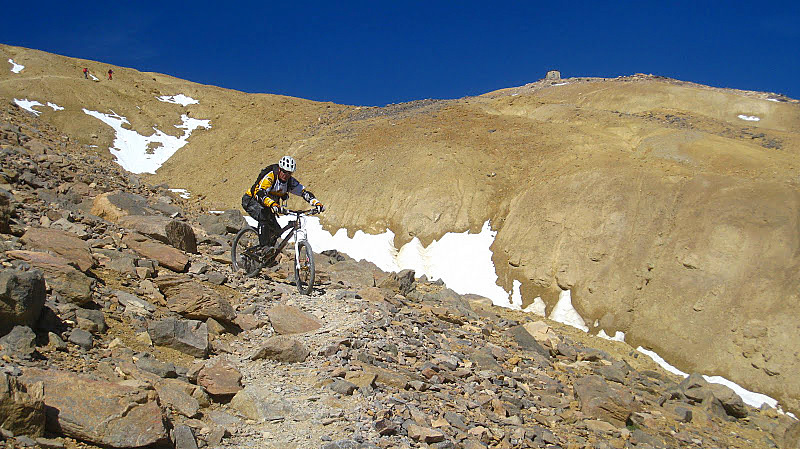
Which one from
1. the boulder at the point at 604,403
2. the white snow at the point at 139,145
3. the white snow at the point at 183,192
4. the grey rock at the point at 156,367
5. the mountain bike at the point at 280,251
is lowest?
the boulder at the point at 604,403

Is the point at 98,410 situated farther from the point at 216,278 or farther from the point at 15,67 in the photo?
the point at 15,67

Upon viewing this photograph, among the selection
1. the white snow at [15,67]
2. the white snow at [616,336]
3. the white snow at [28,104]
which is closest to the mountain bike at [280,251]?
the white snow at [616,336]

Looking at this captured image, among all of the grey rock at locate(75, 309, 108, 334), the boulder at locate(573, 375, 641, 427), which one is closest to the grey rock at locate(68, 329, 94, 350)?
the grey rock at locate(75, 309, 108, 334)

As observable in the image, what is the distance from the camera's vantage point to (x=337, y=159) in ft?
99.0

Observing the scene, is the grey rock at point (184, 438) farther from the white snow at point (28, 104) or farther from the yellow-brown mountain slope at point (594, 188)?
the white snow at point (28, 104)

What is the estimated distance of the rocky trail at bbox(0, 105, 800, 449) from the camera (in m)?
5.16

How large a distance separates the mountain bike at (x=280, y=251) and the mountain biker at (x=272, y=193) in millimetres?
279

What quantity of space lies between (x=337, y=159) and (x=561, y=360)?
67.8 feet

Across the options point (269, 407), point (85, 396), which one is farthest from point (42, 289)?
point (269, 407)

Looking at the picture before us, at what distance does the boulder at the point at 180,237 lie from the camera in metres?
11.7

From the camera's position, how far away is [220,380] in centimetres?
635

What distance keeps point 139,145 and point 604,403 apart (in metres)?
38.7

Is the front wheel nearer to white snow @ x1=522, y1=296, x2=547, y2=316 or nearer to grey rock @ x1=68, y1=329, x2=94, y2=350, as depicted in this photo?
grey rock @ x1=68, y1=329, x2=94, y2=350

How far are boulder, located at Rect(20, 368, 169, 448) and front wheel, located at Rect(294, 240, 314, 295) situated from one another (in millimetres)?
5669
